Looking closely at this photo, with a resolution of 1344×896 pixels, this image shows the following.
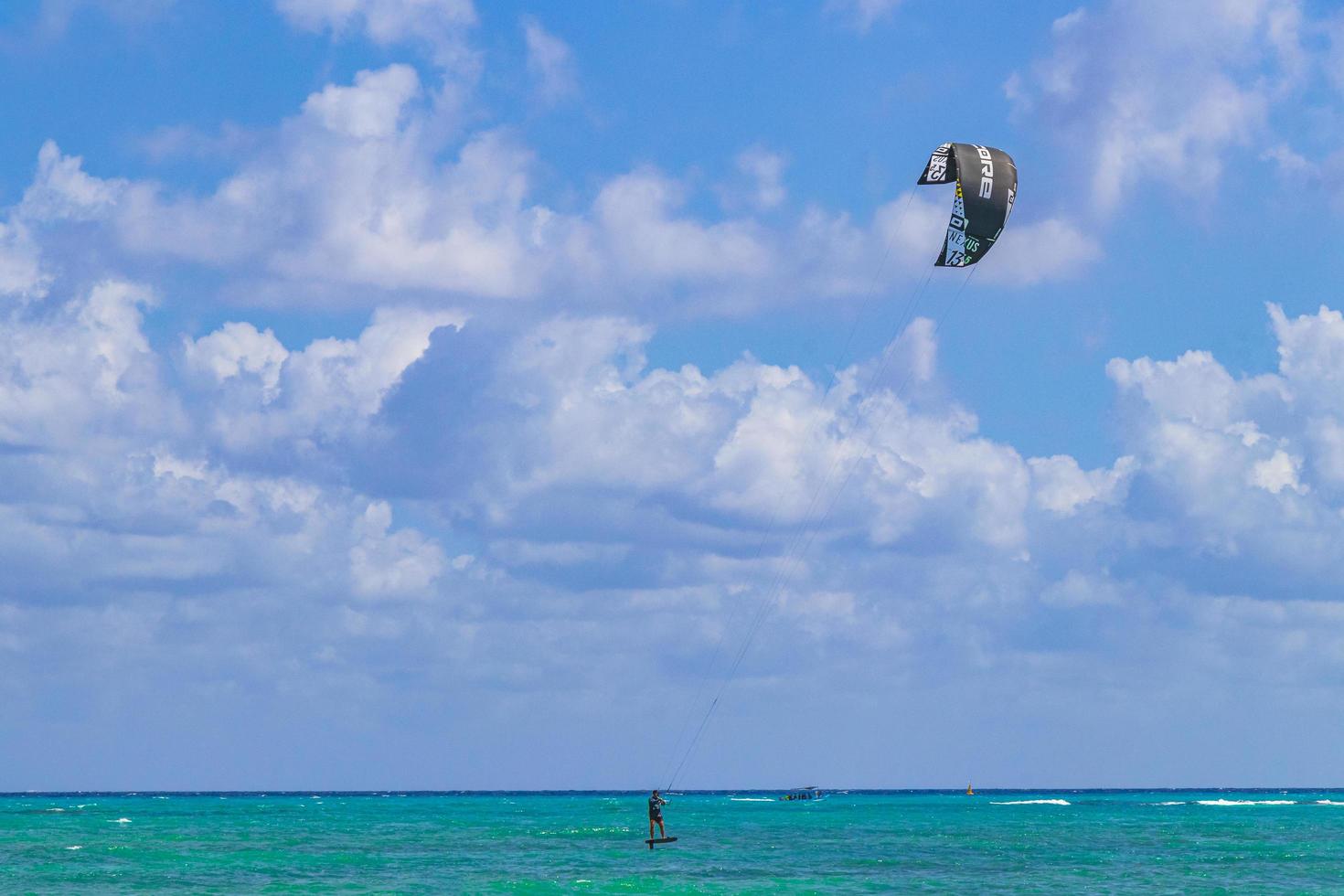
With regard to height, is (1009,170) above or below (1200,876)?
above

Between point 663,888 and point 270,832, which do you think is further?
point 270,832

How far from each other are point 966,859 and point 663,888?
71.8ft

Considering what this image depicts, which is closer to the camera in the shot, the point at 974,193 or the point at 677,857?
the point at 974,193

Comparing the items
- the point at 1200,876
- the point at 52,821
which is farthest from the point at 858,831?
the point at 52,821

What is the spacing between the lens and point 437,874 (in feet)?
199

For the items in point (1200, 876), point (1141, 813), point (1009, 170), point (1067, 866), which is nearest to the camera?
point (1009, 170)

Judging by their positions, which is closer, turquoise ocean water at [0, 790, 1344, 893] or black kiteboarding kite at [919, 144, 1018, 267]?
black kiteboarding kite at [919, 144, 1018, 267]

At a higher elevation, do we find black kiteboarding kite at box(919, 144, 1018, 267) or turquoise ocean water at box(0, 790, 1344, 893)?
black kiteboarding kite at box(919, 144, 1018, 267)

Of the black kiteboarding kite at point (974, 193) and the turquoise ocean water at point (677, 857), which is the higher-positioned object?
the black kiteboarding kite at point (974, 193)

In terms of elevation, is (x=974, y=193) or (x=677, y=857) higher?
(x=974, y=193)

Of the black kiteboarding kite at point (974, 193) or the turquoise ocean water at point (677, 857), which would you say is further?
the turquoise ocean water at point (677, 857)

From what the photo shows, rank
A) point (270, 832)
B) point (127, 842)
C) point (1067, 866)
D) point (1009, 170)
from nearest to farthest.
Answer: point (1009, 170), point (1067, 866), point (127, 842), point (270, 832)

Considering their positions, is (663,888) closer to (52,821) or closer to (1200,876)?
(1200,876)

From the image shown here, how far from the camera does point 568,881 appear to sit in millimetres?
56594
